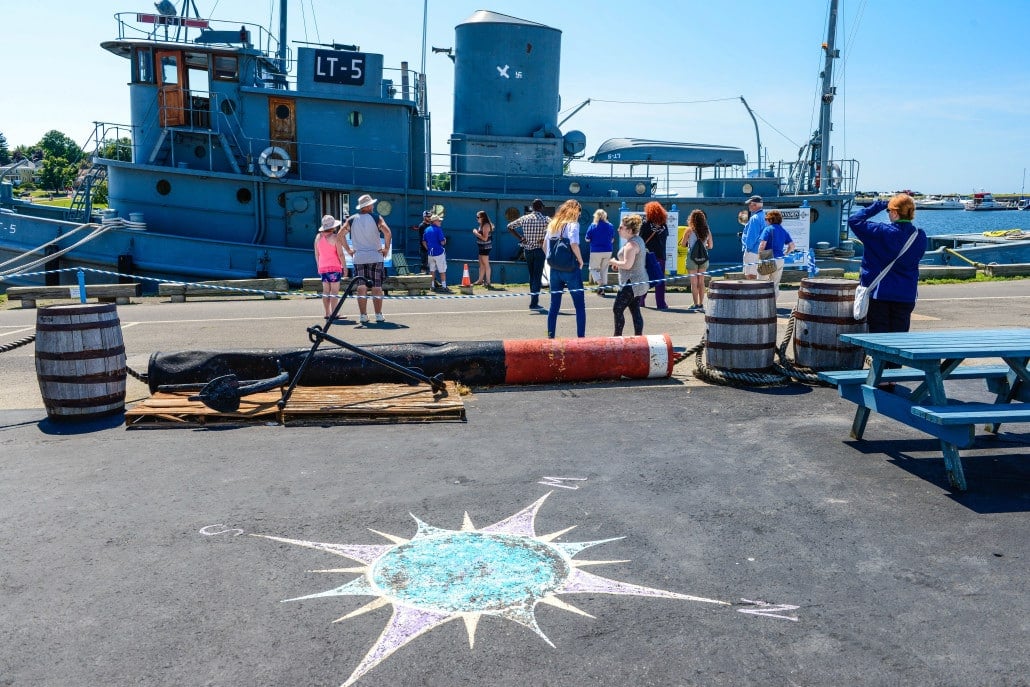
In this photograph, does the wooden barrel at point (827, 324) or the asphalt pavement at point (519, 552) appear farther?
the wooden barrel at point (827, 324)

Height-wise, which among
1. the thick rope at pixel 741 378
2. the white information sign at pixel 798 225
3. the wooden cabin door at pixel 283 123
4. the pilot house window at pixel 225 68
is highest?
the pilot house window at pixel 225 68

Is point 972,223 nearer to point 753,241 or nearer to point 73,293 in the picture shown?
point 753,241

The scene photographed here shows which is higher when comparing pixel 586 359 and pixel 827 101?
pixel 827 101

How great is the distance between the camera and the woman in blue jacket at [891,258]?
23.6 ft

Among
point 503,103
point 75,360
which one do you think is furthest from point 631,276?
point 503,103

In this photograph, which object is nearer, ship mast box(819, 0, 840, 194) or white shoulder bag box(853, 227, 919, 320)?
white shoulder bag box(853, 227, 919, 320)

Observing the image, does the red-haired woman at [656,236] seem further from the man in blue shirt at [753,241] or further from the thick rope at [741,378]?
the thick rope at [741,378]

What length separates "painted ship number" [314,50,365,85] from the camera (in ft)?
66.6

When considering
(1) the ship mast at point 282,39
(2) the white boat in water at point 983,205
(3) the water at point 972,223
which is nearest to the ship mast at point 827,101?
(1) the ship mast at point 282,39

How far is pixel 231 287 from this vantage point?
1655 cm

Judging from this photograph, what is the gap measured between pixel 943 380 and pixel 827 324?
2145mm

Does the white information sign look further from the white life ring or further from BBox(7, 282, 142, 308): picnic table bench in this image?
BBox(7, 282, 142, 308): picnic table bench

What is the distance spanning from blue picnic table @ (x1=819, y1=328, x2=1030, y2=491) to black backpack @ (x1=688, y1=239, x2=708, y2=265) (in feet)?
23.2

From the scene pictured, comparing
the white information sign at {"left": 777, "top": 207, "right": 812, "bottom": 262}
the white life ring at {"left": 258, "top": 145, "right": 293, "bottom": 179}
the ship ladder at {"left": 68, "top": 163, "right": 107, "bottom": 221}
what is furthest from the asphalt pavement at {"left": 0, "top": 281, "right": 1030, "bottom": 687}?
the ship ladder at {"left": 68, "top": 163, "right": 107, "bottom": 221}
